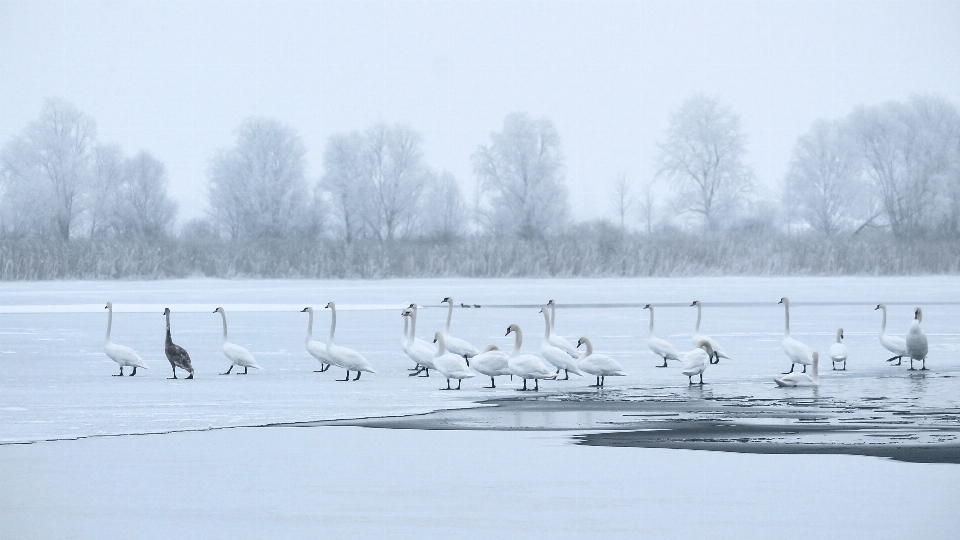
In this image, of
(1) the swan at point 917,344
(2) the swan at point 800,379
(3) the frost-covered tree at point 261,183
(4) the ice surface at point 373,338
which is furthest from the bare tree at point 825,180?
(2) the swan at point 800,379

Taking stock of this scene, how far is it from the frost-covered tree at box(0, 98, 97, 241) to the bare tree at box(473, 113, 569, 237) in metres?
20.6

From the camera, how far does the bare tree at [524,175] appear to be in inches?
2746

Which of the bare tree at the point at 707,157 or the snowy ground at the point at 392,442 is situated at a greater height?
the bare tree at the point at 707,157

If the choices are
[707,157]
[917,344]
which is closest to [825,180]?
[707,157]

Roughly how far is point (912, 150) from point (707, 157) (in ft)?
35.6

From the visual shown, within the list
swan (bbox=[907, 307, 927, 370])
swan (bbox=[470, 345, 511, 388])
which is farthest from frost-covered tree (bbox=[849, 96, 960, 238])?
swan (bbox=[470, 345, 511, 388])

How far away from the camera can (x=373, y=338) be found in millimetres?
18031

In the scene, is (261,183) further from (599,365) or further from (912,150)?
(599,365)

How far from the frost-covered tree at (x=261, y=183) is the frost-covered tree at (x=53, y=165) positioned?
6959mm

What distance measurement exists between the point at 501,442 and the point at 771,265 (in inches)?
1204

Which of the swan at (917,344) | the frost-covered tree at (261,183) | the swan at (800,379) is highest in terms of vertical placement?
the frost-covered tree at (261,183)

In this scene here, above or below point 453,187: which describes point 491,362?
below

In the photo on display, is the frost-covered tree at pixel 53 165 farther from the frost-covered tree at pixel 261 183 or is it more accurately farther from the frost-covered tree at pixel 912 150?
the frost-covered tree at pixel 912 150

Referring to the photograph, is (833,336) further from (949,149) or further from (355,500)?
(949,149)
